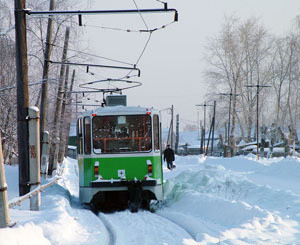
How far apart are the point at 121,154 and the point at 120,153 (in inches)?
1.4

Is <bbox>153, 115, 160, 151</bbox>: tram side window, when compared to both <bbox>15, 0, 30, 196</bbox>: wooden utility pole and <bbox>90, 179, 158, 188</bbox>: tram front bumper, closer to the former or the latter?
<bbox>90, 179, 158, 188</bbox>: tram front bumper

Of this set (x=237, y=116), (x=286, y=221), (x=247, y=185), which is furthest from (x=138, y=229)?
(x=237, y=116)

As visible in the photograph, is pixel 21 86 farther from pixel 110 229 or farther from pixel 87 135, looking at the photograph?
pixel 110 229

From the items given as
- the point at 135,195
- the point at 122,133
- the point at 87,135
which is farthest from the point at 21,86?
the point at 135,195

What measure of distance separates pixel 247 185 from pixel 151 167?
4497 millimetres

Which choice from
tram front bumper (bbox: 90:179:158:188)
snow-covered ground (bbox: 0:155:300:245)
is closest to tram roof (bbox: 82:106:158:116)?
tram front bumper (bbox: 90:179:158:188)

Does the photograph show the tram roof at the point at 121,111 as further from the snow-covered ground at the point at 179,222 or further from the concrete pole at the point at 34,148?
the concrete pole at the point at 34,148

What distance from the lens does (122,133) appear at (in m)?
13.8

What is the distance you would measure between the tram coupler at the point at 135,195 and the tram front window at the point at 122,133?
0.90 m

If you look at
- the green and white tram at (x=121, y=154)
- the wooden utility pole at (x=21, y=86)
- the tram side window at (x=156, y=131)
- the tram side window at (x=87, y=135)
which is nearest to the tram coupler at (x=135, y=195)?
the green and white tram at (x=121, y=154)

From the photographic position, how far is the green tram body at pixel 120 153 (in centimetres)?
1357

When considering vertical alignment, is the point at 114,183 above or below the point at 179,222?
above

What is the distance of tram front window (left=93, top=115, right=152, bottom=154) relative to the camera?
13.7m

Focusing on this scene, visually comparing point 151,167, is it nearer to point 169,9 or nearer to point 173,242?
point 169,9
